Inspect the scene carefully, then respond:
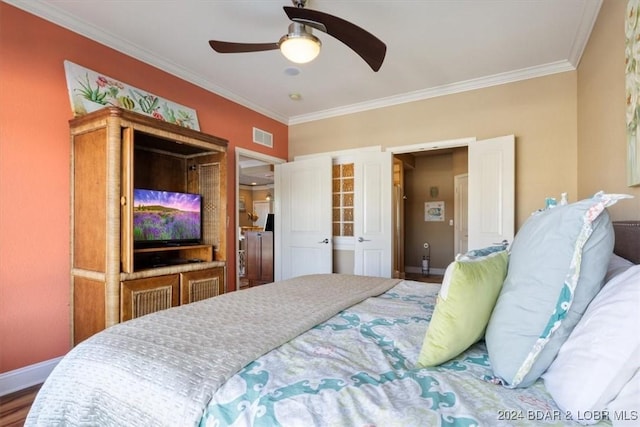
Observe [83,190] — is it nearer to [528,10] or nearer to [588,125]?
[528,10]

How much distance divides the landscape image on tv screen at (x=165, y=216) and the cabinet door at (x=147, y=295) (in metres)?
0.43

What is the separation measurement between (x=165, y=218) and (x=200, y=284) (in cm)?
71

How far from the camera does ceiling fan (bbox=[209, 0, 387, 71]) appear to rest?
5.74 feet

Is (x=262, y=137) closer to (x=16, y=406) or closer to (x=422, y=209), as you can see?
(x=16, y=406)

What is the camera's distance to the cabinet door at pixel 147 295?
7.63 feet

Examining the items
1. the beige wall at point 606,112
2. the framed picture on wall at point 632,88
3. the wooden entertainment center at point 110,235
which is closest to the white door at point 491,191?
the beige wall at point 606,112

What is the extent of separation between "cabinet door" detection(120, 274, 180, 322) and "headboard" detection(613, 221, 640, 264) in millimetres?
2891

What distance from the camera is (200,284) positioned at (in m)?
2.94

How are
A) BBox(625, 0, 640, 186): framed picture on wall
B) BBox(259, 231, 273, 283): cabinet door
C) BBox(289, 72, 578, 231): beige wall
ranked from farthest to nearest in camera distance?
BBox(259, 231, 273, 283): cabinet door < BBox(289, 72, 578, 231): beige wall < BBox(625, 0, 640, 186): framed picture on wall

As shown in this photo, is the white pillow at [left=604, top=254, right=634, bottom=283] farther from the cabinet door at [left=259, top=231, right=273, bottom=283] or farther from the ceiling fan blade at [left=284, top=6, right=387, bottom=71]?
the cabinet door at [left=259, top=231, right=273, bottom=283]

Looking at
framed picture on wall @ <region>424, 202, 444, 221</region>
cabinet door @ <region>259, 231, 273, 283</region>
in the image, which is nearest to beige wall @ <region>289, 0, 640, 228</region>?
cabinet door @ <region>259, 231, 273, 283</region>

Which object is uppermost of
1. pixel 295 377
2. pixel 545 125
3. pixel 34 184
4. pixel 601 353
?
pixel 545 125

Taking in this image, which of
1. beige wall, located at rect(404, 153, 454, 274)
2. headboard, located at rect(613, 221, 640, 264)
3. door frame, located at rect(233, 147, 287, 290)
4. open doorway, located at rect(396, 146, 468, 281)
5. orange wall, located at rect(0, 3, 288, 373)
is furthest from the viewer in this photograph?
beige wall, located at rect(404, 153, 454, 274)

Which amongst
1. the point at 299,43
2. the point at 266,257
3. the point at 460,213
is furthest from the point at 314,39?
the point at 460,213
